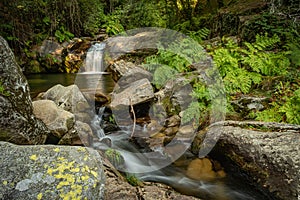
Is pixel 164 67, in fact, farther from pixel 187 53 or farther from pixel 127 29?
pixel 127 29

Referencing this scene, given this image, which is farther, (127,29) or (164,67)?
(127,29)

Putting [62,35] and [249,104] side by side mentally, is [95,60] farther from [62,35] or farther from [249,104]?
[249,104]

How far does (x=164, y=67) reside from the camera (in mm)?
5840

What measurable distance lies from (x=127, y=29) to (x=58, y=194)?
1362 cm

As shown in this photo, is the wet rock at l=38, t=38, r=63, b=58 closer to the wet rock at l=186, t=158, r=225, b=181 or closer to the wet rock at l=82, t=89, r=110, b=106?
the wet rock at l=82, t=89, r=110, b=106

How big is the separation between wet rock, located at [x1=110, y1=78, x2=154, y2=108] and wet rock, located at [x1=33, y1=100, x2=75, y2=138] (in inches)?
56.4

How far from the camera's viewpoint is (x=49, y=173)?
2102mm

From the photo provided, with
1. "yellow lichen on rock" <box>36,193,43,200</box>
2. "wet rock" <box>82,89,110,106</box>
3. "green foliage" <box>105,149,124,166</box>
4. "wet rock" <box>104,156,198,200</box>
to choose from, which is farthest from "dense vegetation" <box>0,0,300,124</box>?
"yellow lichen on rock" <box>36,193,43,200</box>

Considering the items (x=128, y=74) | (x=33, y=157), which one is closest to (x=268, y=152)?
(x=33, y=157)

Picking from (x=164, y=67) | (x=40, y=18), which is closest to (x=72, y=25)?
Result: (x=40, y=18)

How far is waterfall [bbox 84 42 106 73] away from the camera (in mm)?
10495

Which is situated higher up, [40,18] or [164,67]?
[40,18]

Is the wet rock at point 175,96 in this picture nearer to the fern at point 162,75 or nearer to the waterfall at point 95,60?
the fern at point 162,75

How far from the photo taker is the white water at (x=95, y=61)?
34.3ft
